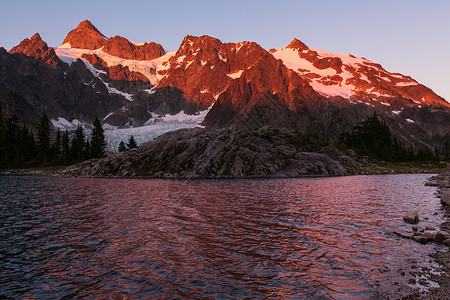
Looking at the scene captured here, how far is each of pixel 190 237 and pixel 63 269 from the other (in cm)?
803

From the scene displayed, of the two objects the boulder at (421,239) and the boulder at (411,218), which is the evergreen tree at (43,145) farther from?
the boulder at (421,239)

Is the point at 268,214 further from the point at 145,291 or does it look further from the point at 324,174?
the point at 324,174

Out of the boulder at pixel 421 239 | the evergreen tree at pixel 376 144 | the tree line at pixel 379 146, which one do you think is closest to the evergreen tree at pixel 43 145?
the tree line at pixel 379 146

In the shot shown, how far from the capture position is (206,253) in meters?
16.5

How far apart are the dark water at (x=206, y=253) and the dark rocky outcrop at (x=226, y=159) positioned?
64239 mm

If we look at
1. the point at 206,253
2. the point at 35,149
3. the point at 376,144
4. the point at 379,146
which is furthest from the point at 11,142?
the point at 379,146

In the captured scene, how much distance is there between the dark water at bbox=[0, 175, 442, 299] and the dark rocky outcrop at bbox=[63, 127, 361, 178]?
64.2 meters

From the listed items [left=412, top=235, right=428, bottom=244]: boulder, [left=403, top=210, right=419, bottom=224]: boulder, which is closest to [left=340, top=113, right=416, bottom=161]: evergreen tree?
[left=403, top=210, right=419, bottom=224]: boulder

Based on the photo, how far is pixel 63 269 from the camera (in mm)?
14219

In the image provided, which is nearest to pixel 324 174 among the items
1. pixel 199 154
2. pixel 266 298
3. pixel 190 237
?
pixel 199 154

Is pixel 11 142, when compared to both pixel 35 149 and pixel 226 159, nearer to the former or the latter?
pixel 35 149

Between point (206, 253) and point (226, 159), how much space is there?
80766 mm

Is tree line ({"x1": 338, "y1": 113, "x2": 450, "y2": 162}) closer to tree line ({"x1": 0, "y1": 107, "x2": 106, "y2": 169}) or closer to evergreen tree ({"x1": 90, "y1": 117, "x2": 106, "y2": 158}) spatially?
evergreen tree ({"x1": 90, "y1": 117, "x2": 106, "y2": 158})

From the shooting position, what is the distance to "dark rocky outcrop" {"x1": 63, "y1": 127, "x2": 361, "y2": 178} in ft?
308
